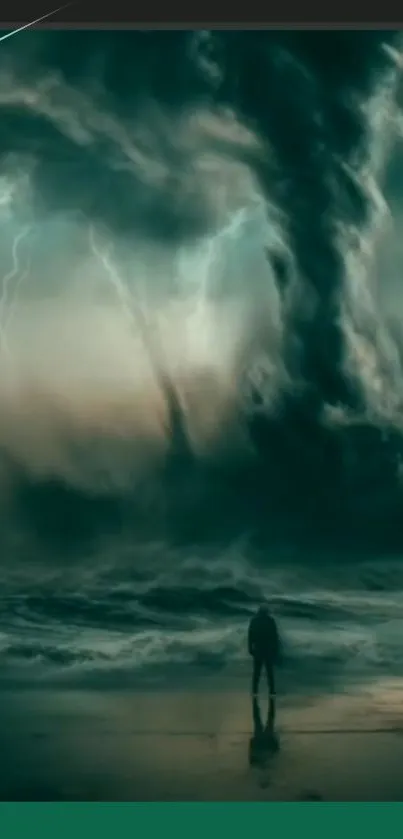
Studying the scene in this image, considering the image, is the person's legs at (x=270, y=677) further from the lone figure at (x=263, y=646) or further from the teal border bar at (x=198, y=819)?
the teal border bar at (x=198, y=819)

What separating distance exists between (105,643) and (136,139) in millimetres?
1987

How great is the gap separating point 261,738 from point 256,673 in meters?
0.25

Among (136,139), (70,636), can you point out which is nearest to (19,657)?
(70,636)

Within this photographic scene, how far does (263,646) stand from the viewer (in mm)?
5086

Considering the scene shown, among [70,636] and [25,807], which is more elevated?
[70,636]

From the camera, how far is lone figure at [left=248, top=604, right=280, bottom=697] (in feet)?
16.6

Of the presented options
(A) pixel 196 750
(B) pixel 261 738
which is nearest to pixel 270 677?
(B) pixel 261 738

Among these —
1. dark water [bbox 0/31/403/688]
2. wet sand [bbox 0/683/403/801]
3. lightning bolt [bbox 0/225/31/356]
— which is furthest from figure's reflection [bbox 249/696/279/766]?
lightning bolt [bbox 0/225/31/356]

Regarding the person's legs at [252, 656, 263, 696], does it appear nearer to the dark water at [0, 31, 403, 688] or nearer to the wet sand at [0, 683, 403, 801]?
the wet sand at [0, 683, 403, 801]

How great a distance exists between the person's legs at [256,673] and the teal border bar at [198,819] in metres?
0.43

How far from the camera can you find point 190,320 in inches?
205

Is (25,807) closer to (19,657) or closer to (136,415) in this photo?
(19,657)

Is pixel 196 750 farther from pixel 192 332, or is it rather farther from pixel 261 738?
pixel 192 332

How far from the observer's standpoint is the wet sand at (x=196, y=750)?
5039mm
